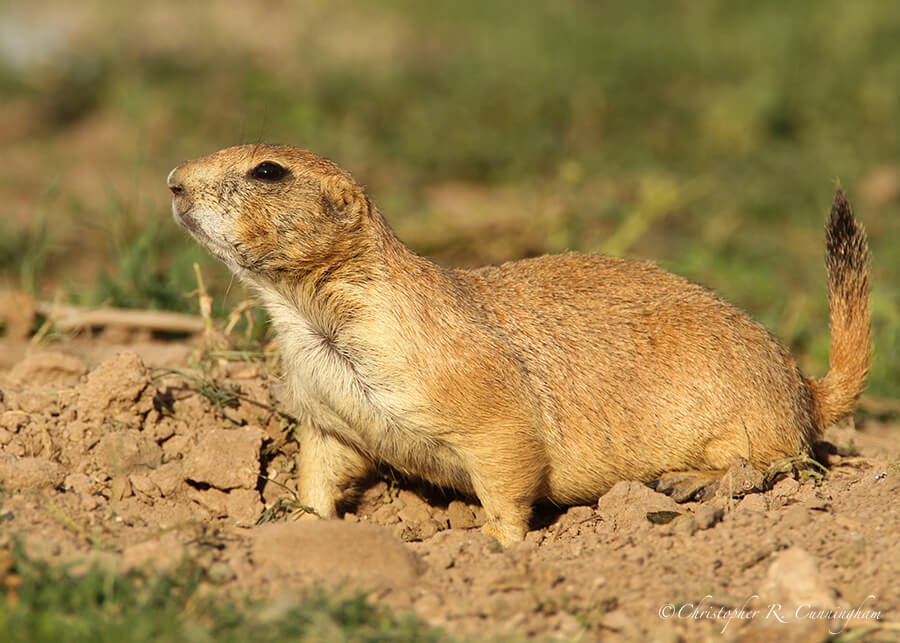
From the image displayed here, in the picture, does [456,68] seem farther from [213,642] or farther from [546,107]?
[213,642]

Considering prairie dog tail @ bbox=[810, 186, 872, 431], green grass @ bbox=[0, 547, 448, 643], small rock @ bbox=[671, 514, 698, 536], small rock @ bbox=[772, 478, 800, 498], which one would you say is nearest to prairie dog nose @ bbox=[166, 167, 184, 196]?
green grass @ bbox=[0, 547, 448, 643]

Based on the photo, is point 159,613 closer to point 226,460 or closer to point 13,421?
point 226,460

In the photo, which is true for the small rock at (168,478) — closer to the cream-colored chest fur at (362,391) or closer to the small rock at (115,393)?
the small rock at (115,393)

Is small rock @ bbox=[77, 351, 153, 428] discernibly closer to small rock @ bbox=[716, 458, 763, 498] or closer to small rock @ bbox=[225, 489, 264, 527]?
small rock @ bbox=[225, 489, 264, 527]

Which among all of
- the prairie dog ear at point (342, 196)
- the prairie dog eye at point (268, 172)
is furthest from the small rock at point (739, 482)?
the prairie dog eye at point (268, 172)

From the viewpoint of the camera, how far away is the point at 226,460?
457cm

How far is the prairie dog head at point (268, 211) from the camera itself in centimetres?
429

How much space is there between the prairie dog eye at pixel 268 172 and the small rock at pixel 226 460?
1177 mm

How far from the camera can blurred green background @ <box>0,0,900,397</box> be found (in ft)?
27.1

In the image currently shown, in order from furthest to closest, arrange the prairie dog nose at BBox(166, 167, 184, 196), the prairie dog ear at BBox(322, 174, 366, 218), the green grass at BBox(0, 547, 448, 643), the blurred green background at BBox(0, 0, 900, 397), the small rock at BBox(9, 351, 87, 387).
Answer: the blurred green background at BBox(0, 0, 900, 397), the small rock at BBox(9, 351, 87, 387), the prairie dog ear at BBox(322, 174, 366, 218), the prairie dog nose at BBox(166, 167, 184, 196), the green grass at BBox(0, 547, 448, 643)

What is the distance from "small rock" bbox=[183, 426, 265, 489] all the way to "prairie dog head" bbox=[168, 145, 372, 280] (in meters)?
0.79

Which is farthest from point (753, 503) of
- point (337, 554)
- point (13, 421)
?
Result: point (13, 421)

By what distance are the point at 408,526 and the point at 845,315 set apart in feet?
7.75

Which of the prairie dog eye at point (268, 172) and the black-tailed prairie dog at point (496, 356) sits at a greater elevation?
the prairie dog eye at point (268, 172)
